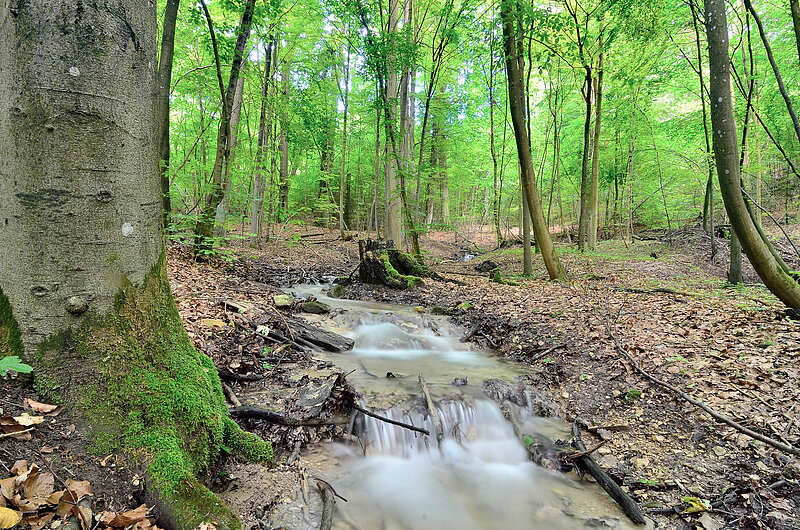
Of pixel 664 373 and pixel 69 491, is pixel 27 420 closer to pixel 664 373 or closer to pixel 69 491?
pixel 69 491

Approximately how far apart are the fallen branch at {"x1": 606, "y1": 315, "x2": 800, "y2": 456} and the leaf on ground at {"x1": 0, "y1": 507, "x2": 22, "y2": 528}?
4099 millimetres

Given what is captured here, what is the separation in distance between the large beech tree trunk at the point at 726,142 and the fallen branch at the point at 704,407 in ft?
6.69

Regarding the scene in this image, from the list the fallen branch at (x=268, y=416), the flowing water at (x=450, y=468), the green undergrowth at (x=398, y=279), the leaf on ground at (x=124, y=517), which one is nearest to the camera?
the leaf on ground at (x=124, y=517)

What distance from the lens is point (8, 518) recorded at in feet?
4.17

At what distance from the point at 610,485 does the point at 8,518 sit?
12.1ft

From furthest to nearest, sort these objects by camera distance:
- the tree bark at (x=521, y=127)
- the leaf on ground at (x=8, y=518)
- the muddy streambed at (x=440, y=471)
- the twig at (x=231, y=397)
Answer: the tree bark at (x=521, y=127) → the twig at (x=231, y=397) → the muddy streambed at (x=440, y=471) → the leaf on ground at (x=8, y=518)

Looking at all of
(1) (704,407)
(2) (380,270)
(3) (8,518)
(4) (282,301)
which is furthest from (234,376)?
(2) (380,270)

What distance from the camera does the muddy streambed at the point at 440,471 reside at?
2.87 m

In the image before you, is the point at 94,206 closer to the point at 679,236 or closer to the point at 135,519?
the point at 135,519

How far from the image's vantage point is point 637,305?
6562mm

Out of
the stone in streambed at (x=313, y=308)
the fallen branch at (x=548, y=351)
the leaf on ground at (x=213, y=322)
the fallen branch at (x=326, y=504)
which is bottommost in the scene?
the fallen branch at (x=326, y=504)

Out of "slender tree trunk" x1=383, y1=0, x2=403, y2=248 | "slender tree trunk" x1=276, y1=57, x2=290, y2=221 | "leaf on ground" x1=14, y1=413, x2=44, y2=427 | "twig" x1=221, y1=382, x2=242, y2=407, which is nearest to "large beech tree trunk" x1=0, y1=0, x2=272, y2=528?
"leaf on ground" x1=14, y1=413, x2=44, y2=427

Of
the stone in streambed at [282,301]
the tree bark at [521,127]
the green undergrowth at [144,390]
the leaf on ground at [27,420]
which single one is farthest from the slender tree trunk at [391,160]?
the leaf on ground at [27,420]

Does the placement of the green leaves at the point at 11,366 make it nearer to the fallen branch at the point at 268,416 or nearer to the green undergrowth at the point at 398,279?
the fallen branch at the point at 268,416
